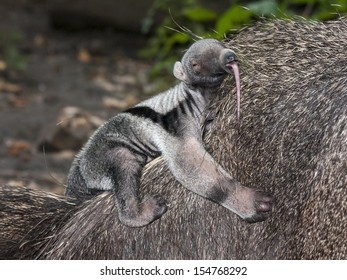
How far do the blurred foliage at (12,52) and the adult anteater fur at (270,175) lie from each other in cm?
790

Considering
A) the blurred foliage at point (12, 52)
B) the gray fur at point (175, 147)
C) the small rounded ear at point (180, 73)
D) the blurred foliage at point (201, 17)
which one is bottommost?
the blurred foliage at point (12, 52)

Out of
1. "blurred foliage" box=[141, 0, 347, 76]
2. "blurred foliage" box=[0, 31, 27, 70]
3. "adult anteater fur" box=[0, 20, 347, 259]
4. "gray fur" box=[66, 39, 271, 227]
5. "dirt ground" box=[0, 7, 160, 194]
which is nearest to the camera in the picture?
"gray fur" box=[66, 39, 271, 227]

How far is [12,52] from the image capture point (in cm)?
1195

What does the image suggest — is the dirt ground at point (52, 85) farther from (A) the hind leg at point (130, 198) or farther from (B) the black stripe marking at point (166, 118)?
(B) the black stripe marking at point (166, 118)

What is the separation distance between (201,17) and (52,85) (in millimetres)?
4278

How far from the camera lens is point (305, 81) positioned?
393 centimetres

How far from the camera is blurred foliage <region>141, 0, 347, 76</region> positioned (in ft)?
22.0

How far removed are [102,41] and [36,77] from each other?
6.11 feet

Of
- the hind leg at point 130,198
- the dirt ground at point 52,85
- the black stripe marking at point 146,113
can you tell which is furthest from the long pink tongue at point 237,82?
the dirt ground at point 52,85

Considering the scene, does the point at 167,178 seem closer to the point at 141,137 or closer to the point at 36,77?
the point at 141,137

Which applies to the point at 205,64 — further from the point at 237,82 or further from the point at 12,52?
the point at 12,52

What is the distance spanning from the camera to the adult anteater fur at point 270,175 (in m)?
3.74

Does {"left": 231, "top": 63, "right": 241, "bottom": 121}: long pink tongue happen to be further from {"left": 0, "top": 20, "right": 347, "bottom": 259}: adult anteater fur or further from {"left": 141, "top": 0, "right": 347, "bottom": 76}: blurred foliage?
{"left": 141, "top": 0, "right": 347, "bottom": 76}: blurred foliage

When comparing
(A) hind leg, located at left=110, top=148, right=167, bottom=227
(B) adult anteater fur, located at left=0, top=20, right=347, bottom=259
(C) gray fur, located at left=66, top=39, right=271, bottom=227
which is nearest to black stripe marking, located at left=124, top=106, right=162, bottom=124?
Result: (C) gray fur, located at left=66, top=39, right=271, bottom=227
